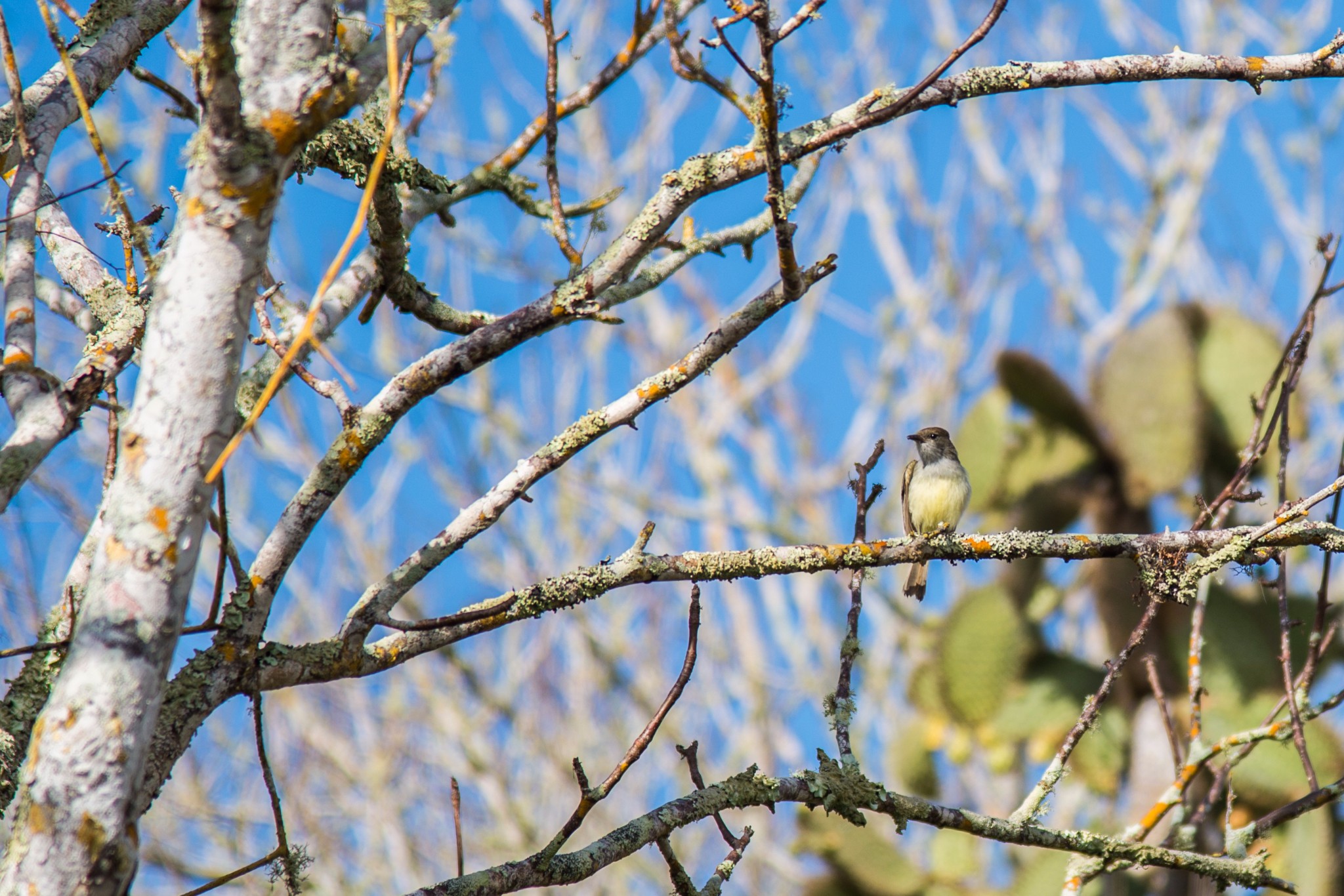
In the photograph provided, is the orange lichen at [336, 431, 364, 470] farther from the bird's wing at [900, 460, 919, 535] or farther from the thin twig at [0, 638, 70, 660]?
the bird's wing at [900, 460, 919, 535]

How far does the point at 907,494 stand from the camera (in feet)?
18.9

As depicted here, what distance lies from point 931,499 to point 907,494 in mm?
377

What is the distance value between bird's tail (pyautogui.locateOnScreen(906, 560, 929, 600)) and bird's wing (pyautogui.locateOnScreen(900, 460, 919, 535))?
22 cm

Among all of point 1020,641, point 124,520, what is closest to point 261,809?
point 1020,641

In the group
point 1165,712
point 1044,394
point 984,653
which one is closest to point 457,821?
point 1165,712

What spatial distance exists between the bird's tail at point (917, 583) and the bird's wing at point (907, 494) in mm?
223

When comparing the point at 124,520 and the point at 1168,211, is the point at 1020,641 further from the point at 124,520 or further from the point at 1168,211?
the point at 1168,211

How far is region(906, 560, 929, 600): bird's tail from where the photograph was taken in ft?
17.9

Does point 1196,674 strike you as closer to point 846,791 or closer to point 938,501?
point 846,791

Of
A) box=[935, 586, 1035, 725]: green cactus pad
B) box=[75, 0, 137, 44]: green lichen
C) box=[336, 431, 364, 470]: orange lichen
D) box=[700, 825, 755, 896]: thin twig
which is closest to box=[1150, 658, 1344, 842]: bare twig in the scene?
box=[700, 825, 755, 896]: thin twig

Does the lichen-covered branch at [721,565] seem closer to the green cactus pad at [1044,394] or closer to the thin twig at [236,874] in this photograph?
the thin twig at [236,874]

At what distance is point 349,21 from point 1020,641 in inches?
217

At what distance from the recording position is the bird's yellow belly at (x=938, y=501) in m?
5.39

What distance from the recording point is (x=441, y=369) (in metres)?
2.81
